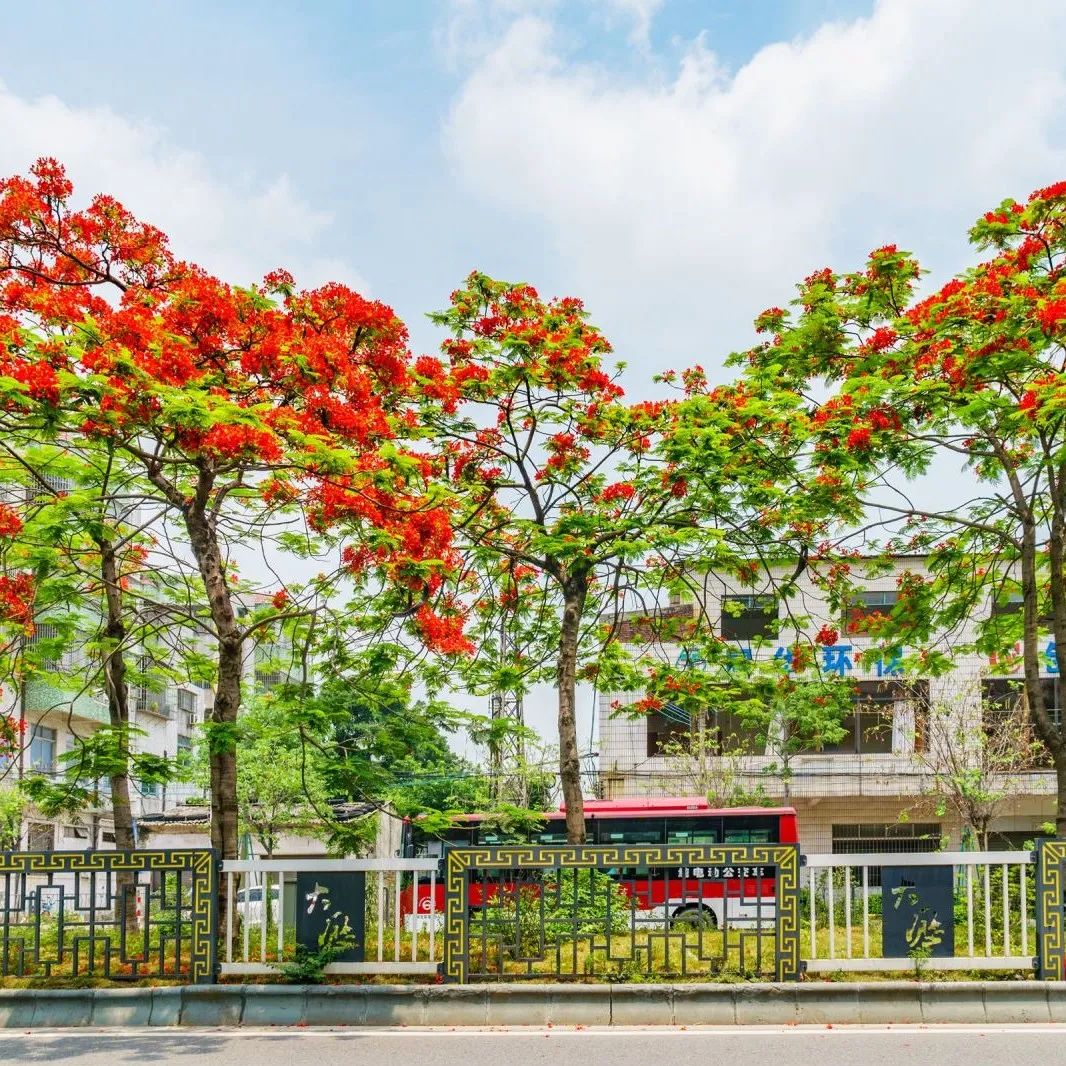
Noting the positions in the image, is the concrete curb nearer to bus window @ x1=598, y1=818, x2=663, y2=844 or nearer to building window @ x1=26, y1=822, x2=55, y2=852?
bus window @ x1=598, y1=818, x2=663, y2=844

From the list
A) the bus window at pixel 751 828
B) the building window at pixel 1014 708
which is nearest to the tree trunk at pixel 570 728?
the bus window at pixel 751 828

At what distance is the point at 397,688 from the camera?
12.8 metres

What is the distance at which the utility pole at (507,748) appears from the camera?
1423 centimetres

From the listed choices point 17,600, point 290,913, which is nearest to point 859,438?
point 290,913

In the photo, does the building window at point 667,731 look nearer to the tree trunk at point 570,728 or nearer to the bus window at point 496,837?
the bus window at point 496,837

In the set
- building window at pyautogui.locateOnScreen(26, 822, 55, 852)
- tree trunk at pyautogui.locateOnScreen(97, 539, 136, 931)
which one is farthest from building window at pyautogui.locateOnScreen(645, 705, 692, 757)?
tree trunk at pyautogui.locateOnScreen(97, 539, 136, 931)

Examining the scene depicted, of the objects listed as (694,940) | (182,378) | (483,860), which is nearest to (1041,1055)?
(483,860)

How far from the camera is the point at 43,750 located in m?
34.2

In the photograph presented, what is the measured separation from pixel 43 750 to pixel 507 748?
21.7m

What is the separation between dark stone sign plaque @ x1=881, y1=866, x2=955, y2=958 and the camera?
31.6ft

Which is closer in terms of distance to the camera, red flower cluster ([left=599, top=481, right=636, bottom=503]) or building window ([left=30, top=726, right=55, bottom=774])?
red flower cluster ([left=599, top=481, right=636, bottom=503])

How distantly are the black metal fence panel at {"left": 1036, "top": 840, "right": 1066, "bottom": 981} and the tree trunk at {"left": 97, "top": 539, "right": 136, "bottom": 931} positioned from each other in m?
7.54

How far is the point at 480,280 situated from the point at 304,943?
25.1 ft

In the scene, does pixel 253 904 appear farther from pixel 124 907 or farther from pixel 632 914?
pixel 632 914
